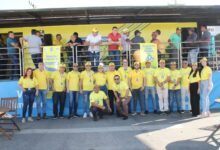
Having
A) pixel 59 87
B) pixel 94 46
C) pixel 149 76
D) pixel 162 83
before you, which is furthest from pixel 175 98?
pixel 59 87

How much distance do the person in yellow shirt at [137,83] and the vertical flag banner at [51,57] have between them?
111 inches

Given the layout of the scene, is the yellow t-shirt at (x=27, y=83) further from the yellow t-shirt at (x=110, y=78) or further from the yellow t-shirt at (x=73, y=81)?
the yellow t-shirt at (x=110, y=78)

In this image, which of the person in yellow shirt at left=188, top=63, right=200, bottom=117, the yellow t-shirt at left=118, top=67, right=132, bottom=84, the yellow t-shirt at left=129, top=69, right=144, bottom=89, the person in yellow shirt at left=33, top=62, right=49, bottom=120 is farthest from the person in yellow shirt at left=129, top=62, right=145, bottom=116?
the person in yellow shirt at left=33, top=62, right=49, bottom=120

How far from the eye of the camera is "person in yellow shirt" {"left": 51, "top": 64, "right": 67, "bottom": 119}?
1364 centimetres

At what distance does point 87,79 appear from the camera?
13688mm

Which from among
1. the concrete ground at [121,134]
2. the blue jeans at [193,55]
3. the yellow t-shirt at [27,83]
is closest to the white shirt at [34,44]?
the yellow t-shirt at [27,83]

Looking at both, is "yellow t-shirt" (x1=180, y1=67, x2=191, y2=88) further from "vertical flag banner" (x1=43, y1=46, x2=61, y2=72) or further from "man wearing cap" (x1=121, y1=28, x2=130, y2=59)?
"vertical flag banner" (x1=43, y1=46, x2=61, y2=72)

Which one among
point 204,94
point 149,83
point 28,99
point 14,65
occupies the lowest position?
point 28,99

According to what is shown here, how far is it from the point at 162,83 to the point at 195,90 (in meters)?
1.18

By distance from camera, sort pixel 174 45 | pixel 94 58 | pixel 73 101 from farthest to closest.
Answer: pixel 174 45 → pixel 94 58 → pixel 73 101

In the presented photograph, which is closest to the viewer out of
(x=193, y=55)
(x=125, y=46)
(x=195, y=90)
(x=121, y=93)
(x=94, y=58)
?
(x=195, y=90)

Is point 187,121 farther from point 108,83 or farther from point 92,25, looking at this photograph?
point 92,25

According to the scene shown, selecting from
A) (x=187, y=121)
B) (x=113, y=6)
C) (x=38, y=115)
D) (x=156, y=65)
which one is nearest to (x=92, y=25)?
(x=113, y=6)

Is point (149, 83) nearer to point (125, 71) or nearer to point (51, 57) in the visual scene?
point (125, 71)
